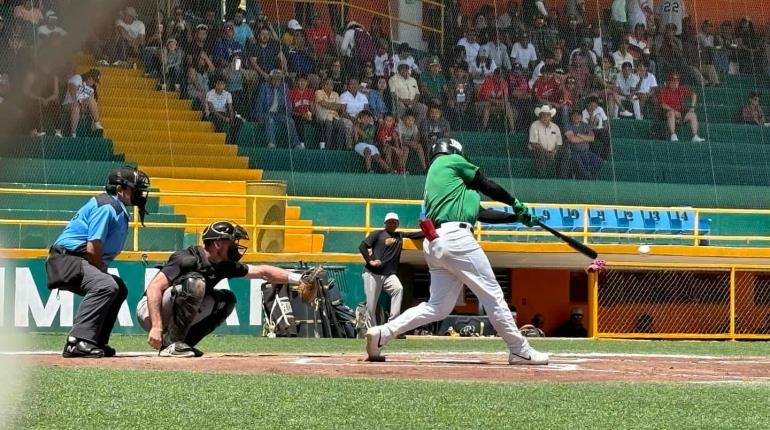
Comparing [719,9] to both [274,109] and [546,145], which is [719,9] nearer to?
[546,145]

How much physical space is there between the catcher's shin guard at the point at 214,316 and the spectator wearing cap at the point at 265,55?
341 inches

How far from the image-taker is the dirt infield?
9.68m

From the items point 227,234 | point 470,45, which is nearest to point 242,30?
point 470,45

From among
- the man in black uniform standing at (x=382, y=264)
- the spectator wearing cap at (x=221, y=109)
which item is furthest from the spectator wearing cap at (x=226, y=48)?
the man in black uniform standing at (x=382, y=264)

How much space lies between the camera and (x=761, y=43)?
24969 mm

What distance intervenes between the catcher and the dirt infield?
0.23m

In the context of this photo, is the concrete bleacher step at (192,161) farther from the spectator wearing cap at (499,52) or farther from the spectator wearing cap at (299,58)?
the spectator wearing cap at (499,52)

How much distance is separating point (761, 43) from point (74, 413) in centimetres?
2052

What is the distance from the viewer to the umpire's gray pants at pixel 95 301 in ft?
35.1

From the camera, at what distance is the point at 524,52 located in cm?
2317

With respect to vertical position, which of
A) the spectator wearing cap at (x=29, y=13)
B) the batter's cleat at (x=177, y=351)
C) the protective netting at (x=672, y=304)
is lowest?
the protective netting at (x=672, y=304)

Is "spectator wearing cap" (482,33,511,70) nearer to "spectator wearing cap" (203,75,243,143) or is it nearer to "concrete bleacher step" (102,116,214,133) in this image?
"spectator wearing cap" (203,75,243,143)

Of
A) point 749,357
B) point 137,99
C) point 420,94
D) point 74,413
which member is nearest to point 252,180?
point 420,94

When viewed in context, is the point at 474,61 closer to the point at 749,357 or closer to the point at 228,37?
the point at 228,37
